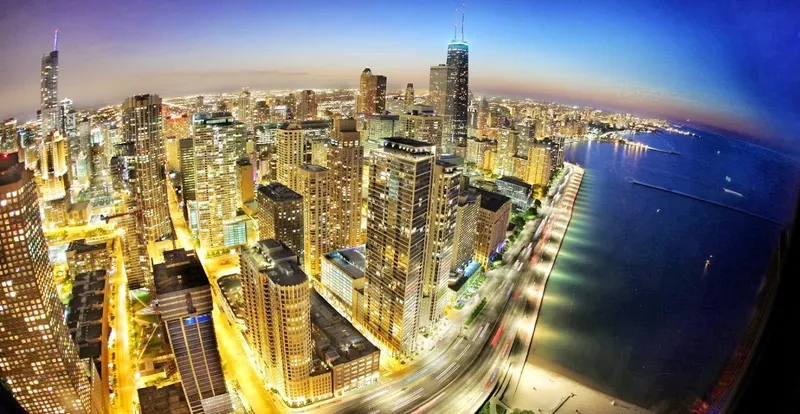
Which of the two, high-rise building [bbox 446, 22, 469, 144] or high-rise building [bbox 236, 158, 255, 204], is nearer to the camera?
high-rise building [bbox 236, 158, 255, 204]

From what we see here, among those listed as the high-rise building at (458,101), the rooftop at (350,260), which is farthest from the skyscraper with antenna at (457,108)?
the rooftop at (350,260)

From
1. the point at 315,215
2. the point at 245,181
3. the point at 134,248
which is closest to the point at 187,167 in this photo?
the point at 245,181

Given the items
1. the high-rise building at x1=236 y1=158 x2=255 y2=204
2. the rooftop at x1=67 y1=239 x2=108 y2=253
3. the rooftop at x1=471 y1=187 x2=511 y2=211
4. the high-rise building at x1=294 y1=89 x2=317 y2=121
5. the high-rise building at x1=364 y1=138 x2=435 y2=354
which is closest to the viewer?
the high-rise building at x1=364 y1=138 x2=435 y2=354

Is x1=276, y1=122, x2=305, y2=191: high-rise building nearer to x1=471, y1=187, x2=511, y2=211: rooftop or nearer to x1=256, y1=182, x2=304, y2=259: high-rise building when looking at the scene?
x1=256, y1=182, x2=304, y2=259: high-rise building

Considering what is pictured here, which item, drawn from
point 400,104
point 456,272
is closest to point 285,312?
point 456,272

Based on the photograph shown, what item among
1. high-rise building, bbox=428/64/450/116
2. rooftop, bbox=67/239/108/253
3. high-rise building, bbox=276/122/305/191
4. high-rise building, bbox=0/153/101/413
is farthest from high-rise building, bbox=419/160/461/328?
high-rise building, bbox=428/64/450/116

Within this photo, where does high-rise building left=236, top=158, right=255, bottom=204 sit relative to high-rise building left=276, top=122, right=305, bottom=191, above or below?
below
